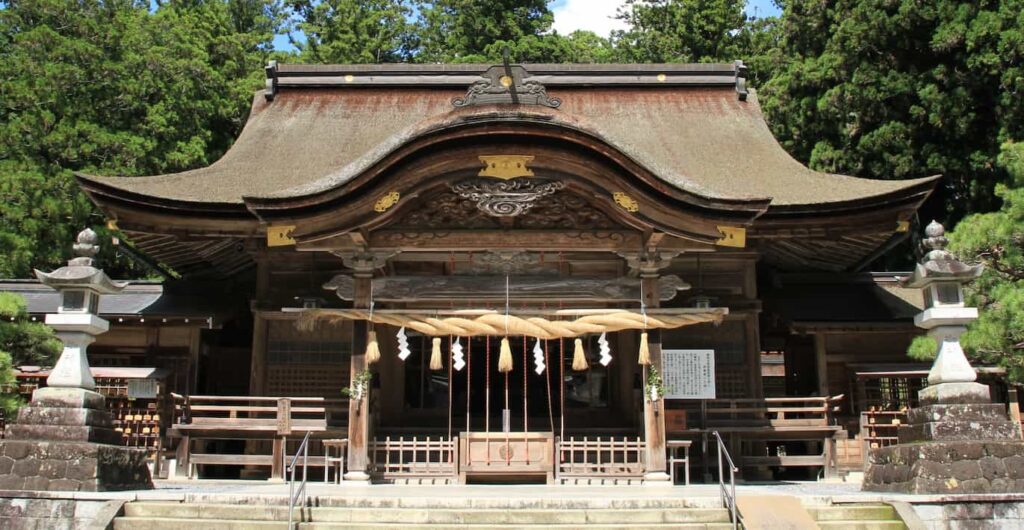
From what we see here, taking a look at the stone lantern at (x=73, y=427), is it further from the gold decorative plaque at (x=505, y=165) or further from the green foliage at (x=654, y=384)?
the green foliage at (x=654, y=384)

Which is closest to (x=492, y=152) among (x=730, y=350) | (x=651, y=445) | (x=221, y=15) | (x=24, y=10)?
(x=651, y=445)

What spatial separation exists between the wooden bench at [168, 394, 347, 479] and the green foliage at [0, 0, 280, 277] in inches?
256

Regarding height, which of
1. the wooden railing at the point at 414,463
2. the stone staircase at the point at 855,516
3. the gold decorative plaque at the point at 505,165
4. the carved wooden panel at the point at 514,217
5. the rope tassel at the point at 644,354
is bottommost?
the stone staircase at the point at 855,516

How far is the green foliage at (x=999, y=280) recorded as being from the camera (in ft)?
30.4

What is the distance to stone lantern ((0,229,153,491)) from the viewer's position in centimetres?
845

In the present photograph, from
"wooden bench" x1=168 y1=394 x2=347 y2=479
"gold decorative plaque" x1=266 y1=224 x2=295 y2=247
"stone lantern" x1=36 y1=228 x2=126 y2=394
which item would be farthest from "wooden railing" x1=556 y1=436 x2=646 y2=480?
"stone lantern" x1=36 y1=228 x2=126 y2=394

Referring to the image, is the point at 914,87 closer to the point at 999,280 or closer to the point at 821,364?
the point at 821,364

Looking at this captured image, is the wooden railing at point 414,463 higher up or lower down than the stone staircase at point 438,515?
higher up

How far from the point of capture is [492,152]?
10.2m

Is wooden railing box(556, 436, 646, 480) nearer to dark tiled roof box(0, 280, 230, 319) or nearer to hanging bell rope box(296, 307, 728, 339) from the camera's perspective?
hanging bell rope box(296, 307, 728, 339)

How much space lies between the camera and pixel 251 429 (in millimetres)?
11461

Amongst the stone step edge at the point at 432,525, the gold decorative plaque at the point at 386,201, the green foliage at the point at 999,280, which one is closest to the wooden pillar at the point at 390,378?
the gold decorative plaque at the point at 386,201

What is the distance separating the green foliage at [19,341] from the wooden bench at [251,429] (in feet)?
5.50

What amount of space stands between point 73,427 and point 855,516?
24.9 feet
